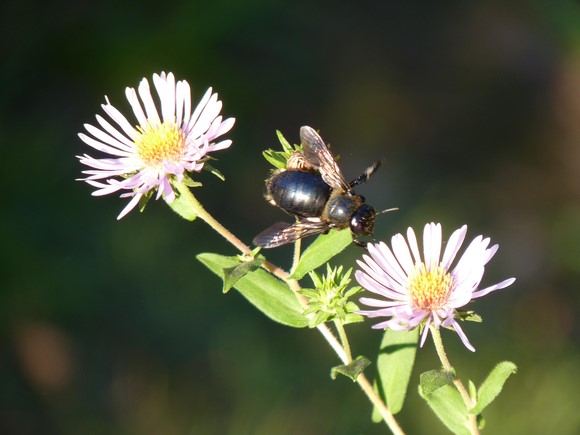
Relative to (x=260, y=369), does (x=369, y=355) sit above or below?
above

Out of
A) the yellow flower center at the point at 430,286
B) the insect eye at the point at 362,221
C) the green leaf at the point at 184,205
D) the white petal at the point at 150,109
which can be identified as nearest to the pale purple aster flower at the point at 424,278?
the yellow flower center at the point at 430,286

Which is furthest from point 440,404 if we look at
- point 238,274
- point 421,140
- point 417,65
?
point 417,65

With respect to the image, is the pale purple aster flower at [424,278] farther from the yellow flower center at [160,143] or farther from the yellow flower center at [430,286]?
the yellow flower center at [160,143]

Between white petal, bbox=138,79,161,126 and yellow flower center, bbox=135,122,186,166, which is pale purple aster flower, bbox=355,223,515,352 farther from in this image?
white petal, bbox=138,79,161,126

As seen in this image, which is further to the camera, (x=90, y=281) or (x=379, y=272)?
(x=90, y=281)
